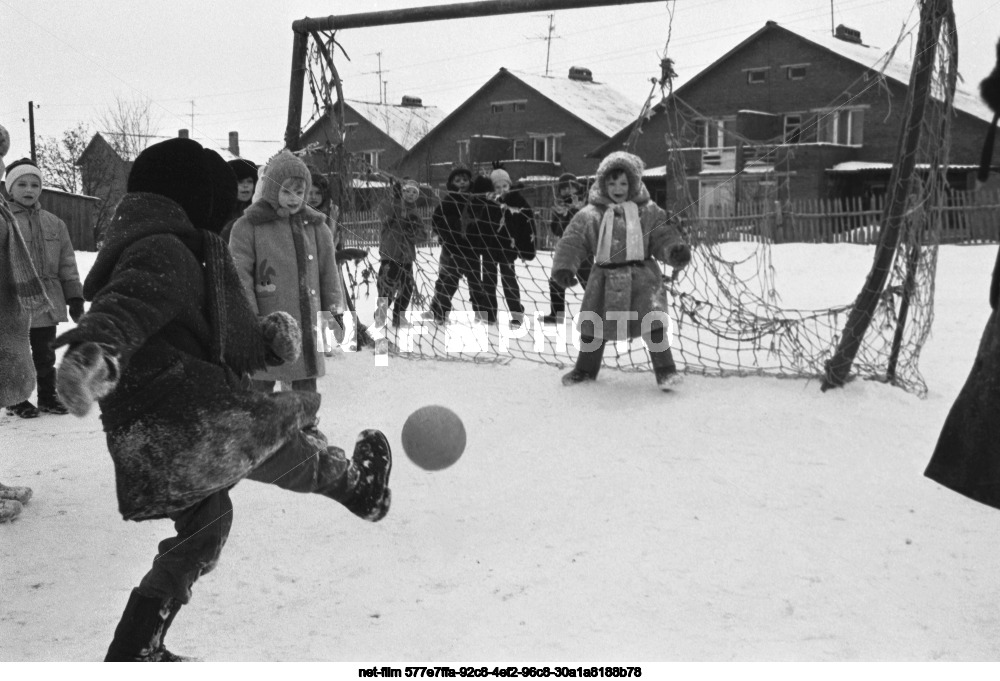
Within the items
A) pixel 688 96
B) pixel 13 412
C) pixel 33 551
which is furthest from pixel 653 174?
pixel 33 551

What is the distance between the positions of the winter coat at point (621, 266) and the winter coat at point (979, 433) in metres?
3.25

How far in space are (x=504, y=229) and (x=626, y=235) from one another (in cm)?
313

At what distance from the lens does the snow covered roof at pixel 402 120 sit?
28.6m

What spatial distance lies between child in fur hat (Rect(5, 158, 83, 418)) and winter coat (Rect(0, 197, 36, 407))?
1361mm

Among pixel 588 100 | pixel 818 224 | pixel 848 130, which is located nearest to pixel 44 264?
pixel 818 224

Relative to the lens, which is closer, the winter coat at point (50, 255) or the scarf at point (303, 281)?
the scarf at point (303, 281)

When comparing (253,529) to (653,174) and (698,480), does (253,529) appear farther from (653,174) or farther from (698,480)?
(653,174)

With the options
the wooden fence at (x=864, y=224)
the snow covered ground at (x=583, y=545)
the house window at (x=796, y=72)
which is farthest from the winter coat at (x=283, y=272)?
the house window at (x=796, y=72)

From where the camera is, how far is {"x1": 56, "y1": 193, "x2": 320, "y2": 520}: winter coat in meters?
2.52

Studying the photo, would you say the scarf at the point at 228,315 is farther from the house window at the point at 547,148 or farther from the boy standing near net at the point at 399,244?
the house window at the point at 547,148

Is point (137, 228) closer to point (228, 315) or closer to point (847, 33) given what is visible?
point (228, 315)

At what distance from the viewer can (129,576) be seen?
11.6ft

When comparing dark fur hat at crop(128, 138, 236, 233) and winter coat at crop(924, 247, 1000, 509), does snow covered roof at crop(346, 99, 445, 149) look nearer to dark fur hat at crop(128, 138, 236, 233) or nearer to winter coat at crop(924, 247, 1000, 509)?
dark fur hat at crop(128, 138, 236, 233)

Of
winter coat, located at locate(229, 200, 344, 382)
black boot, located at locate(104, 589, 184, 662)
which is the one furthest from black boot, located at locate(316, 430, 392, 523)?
winter coat, located at locate(229, 200, 344, 382)
